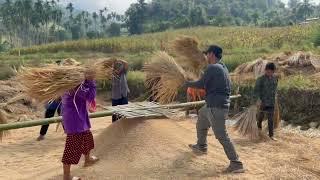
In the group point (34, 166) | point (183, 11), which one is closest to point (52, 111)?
point (34, 166)

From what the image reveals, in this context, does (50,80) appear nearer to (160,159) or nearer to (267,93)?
(160,159)

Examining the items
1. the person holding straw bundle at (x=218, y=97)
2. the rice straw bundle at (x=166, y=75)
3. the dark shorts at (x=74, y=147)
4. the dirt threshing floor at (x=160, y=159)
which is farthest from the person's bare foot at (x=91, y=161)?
the person holding straw bundle at (x=218, y=97)

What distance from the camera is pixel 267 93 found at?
7.46m

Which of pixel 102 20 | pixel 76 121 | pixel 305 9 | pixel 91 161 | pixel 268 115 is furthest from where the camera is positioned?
pixel 102 20

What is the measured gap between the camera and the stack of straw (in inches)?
201

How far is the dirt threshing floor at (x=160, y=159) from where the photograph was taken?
543cm

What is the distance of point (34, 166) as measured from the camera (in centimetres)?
644

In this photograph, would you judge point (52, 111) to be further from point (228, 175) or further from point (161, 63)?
point (228, 175)

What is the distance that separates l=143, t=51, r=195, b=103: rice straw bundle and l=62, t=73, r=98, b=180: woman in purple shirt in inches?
45.3

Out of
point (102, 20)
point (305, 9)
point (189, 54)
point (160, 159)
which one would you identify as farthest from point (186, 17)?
point (160, 159)

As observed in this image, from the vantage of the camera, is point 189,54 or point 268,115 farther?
point 189,54

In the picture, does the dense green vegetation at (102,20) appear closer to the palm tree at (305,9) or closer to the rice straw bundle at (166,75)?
the palm tree at (305,9)

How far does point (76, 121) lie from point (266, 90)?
11.4 ft

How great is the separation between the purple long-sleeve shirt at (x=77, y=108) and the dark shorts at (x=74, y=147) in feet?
0.25
